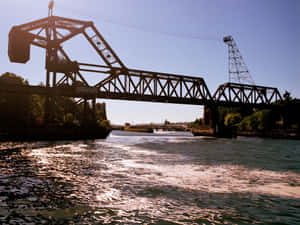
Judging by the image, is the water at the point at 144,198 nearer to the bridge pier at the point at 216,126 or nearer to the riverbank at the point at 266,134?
the bridge pier at the point at 216,126

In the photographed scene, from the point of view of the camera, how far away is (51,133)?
42.5 meters

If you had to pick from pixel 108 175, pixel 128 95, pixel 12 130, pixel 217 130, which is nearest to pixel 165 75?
pixel 128 95

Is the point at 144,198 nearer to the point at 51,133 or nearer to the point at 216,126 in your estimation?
the point at 51,133

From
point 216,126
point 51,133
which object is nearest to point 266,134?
point 216,126

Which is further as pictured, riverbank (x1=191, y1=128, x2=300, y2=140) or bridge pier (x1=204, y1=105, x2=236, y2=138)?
bridge pier (x1=204, y1=105, x2=236, y2=138)

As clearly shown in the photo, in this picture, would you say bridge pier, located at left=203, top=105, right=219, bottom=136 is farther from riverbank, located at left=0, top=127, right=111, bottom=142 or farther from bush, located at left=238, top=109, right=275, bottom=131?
riverbank, located at left=0, top=127, right=111, bottom=142

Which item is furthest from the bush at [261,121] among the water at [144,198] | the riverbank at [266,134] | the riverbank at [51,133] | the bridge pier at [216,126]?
the water at [144,198]

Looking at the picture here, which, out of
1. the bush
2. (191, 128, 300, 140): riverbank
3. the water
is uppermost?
the bush

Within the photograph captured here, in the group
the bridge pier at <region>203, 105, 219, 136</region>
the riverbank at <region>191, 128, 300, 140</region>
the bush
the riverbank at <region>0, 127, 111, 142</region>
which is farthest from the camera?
the bush

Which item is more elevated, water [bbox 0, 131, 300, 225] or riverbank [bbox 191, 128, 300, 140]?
water [bbox 0, 131, 300, 225]

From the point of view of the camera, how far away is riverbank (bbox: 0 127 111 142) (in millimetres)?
38094

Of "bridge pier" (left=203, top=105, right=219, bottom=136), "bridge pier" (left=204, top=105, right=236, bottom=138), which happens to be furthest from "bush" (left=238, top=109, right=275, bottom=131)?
"bridge pier" (left=203, top=105, right=219, bottom=136)

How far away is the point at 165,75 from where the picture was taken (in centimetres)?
5903

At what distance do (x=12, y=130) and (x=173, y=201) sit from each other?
38.7 metres
